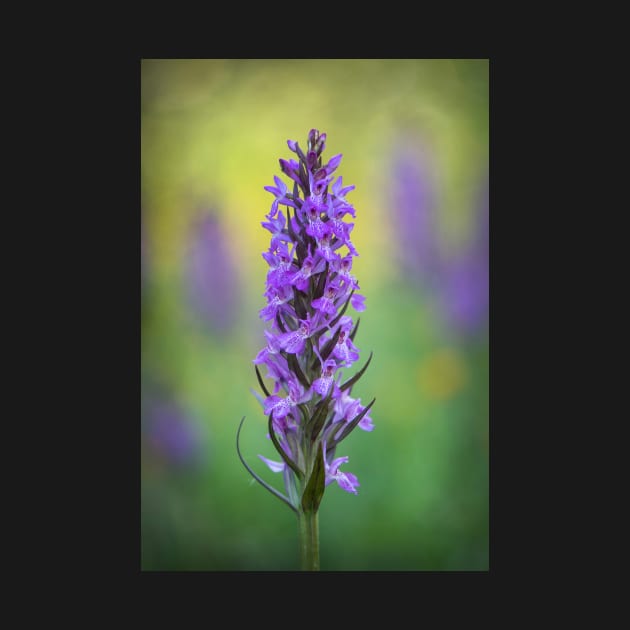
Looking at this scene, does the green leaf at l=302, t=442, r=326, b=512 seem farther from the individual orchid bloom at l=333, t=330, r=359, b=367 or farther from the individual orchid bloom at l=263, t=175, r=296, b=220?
the individual orchid bloom at l=263, t=175, r=296, b=220

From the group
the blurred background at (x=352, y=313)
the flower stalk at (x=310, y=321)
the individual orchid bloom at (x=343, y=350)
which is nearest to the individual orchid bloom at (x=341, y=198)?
the flower stalk at (x=310, y=321)

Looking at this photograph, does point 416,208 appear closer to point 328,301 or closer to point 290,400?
point 328,301

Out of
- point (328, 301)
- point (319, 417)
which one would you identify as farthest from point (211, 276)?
point (319, 417)

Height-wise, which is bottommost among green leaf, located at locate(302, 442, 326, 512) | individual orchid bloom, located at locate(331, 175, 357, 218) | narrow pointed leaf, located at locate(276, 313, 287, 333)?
green leaf, located at locate(302, 442, 326, 512)

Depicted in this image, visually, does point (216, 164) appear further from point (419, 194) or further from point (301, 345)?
point (301, 345)

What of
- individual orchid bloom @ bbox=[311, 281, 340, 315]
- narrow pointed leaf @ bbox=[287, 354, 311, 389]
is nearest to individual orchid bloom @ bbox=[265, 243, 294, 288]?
individual orchid bloom @ bbox=[311, 281, 340, 315]

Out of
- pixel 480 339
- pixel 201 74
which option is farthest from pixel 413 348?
pixel 201 74

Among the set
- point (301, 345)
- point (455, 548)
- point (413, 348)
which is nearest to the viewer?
point (301, 345)

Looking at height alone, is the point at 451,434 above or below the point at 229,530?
above
